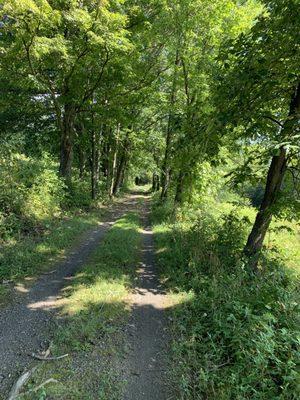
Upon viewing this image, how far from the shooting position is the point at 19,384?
334 cm

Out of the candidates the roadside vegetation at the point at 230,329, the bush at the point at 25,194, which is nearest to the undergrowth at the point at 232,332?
the roadside vegetation at the point at 230,329

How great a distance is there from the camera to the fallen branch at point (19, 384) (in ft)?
10.4

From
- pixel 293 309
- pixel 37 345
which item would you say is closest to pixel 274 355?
pixel 293 309

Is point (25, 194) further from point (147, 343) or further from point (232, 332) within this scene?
point (232, 332)

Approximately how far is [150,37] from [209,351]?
14185 millimetres

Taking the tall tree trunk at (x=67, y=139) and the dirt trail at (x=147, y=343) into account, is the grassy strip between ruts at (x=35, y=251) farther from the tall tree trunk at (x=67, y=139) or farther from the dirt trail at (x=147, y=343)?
the tall tree trunk at (x=67, y=139)

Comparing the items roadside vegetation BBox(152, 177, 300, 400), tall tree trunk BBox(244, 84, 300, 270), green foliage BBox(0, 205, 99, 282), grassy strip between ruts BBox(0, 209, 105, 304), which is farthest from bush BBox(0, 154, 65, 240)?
tall tree trunk BBox(244, 84, 300, 270)

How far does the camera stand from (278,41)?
16.2 ft

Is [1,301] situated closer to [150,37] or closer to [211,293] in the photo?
[211,293]

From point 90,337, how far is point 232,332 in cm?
209

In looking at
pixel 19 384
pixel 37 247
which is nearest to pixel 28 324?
pixel 19 384

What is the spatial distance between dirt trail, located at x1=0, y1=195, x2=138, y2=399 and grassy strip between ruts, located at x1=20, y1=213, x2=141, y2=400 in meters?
0.21

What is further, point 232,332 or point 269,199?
point 269,199

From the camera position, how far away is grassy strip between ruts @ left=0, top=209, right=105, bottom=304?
623cm
